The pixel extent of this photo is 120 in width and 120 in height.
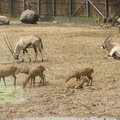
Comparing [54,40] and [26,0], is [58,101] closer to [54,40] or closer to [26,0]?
[54,40]

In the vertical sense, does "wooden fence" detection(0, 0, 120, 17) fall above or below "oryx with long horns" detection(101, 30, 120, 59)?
above

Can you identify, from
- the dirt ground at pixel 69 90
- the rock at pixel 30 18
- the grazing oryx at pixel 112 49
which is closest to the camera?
the dirt ground at pixel 69 90

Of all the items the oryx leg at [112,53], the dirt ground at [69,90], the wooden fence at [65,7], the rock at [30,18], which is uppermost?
the wooden fence at [65,7]

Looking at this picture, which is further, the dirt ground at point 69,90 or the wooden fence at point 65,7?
the wooden fence at point 65,7

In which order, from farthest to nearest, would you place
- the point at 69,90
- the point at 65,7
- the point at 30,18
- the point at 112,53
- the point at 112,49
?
the point at 65,7, the point at 30,18, the point at 112,49, the point at 112,53, the point at 69,90

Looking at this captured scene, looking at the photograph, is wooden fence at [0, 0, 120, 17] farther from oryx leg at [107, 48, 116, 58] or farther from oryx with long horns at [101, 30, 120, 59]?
oryx leg at [107, 48, 116, 58]

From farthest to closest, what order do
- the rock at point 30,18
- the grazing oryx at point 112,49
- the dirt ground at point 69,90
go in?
the rock at point 30,18 < the grazing oryx at point 112,49 < the dirt ground at point 69,90

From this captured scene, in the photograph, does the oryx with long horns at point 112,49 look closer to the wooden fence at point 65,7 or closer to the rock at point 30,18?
the rock at point 30,18

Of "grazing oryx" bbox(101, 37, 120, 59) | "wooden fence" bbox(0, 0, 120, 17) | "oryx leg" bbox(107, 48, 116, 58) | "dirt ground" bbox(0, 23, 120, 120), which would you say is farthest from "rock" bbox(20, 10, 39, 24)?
"oryx leg" bbox(107, 48, 116, 58)

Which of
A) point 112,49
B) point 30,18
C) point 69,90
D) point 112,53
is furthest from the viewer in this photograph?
point 30,18

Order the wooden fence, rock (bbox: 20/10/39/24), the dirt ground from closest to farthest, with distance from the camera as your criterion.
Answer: the dirt ground
rock (bbox: 20/10/39/24)
the wooden fence

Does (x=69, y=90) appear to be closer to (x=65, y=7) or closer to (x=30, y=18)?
(x=30, y=18)

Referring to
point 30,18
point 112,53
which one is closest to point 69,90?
point 112,53

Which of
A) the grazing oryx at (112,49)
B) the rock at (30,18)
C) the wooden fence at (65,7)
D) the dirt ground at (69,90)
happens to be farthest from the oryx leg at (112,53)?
the wooden fence at (65,7)
